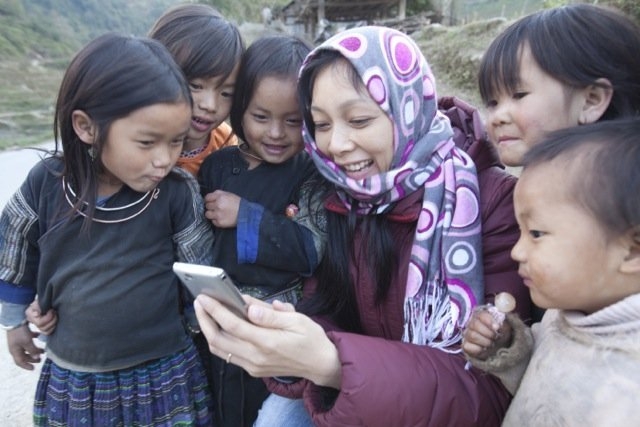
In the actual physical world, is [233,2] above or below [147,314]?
below

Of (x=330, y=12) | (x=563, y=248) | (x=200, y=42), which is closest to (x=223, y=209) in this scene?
(x=200, y=42)

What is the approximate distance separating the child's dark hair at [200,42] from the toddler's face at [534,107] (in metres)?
0.92

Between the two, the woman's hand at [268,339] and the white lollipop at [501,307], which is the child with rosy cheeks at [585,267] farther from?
the woman's hand at [268,339]

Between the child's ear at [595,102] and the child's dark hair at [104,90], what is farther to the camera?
the child's dark hair at [104,90]

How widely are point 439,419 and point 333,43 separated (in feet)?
3.47

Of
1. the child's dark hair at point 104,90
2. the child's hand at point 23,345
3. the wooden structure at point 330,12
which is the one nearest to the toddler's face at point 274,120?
the child's dark hair at point 104,90

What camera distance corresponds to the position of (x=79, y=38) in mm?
18344

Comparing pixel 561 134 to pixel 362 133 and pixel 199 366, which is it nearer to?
pixel 362 133

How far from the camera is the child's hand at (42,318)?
1.45m

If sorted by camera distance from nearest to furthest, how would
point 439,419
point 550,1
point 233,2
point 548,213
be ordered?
point 548,213, point 439,419, point 550,1, point 233,2

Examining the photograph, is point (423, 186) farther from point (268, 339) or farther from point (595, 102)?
point (268, 339)

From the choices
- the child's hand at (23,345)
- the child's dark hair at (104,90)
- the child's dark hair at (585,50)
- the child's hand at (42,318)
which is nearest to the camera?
the child's dark hair at (585,50)

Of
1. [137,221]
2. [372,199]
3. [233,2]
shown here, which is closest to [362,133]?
[372,199]

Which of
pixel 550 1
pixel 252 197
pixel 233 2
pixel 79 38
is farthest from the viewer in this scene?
pixel 233 2
